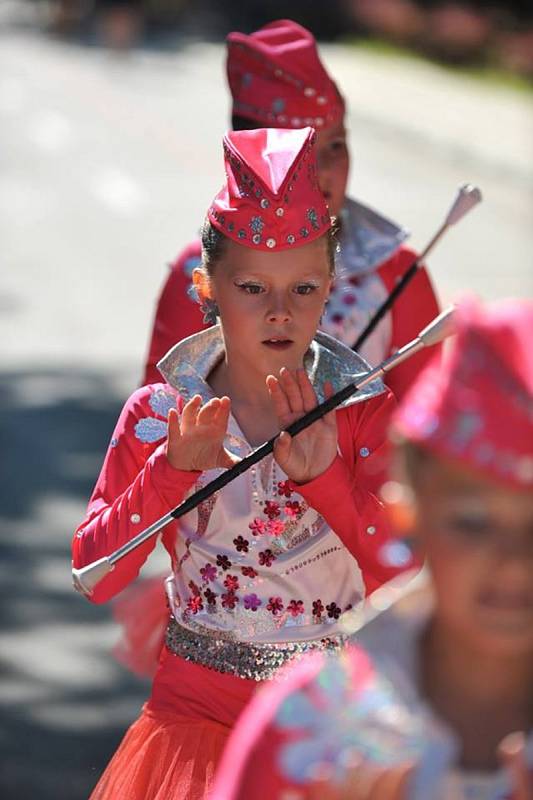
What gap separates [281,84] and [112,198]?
471 inches

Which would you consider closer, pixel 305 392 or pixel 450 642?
pixel 450 642

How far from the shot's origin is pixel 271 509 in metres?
4.21

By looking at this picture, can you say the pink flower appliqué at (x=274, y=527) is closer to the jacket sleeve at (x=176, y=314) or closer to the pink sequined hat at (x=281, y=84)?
the jacket sleeve at (x=176, y=314)

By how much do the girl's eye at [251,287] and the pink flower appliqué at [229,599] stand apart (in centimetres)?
63

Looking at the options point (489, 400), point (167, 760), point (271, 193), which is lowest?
point (167, 760)

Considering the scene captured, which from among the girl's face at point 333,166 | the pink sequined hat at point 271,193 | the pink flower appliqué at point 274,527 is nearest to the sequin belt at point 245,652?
the pink flower appliqué at point 274,527

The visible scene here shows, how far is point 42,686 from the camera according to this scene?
22.6ft

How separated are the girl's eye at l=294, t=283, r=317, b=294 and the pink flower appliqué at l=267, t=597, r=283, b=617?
64cm

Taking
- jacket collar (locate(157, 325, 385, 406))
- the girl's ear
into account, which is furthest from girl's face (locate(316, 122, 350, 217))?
jacket collar (locate(157, 325, 385, 406))

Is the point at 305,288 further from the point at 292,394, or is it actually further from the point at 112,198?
the point at 112,198

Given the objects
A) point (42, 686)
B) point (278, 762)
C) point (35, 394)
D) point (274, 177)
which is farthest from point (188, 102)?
point (278, 762)

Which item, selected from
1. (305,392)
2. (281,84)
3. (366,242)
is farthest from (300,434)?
(281,84)

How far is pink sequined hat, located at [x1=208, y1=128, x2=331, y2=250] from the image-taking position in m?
4.21

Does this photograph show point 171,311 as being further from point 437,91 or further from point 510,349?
point 437,91
